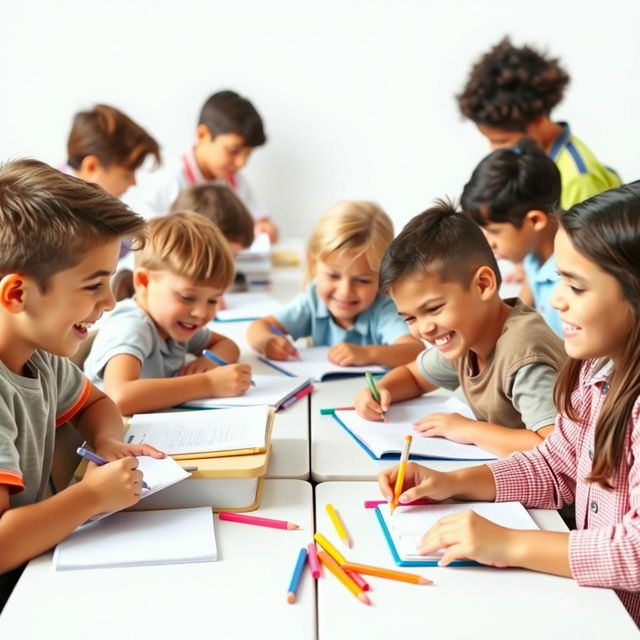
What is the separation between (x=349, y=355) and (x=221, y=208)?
930 millimetres

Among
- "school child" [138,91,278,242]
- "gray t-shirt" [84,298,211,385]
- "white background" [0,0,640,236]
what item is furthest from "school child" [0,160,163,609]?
"white background" [0,0,640,236]

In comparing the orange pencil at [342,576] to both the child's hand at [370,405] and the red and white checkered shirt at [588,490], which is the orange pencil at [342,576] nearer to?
the red and white checkered shirt at [588,490]

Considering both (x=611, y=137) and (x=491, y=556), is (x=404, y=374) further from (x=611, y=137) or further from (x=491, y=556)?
(x=611, y=137)

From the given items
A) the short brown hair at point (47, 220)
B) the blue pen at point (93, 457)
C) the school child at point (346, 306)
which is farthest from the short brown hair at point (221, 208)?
the blue pen at point (93, 457)

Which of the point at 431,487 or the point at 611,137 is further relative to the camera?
the point at 611,137

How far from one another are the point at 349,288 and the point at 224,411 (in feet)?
2.54

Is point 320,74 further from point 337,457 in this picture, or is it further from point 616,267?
point 616,267

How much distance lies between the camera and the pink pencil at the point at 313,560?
107 cm

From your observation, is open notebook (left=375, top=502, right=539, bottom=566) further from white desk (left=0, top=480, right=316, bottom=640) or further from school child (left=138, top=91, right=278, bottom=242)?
school child (left=138, top=91, right=278, bottom=242)

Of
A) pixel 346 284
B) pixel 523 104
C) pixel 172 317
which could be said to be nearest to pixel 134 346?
pixel 172 317

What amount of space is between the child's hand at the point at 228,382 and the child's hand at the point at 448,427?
1.41 feet

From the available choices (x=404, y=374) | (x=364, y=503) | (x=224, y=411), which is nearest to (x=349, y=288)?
(x=404, y=374)

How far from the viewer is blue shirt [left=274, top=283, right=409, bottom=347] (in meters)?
2.32

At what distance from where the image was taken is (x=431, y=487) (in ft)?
4.10
